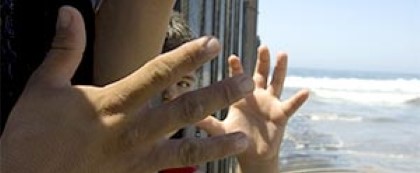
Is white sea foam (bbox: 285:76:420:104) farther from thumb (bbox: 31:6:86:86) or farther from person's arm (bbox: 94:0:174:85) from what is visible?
thumb (bbox: 31:6:86:86)

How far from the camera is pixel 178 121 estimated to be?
0.90 meters

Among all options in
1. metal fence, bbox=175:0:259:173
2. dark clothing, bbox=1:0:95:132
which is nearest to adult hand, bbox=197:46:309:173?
metal fence, bbox=175:0:259:173

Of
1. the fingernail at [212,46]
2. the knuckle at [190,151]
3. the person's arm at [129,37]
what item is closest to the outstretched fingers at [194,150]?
the knuckle at [190,151]

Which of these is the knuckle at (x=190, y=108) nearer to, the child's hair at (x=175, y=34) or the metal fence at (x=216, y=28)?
the child's hair at (x=175, y=34)

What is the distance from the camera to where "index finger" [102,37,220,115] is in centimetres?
88

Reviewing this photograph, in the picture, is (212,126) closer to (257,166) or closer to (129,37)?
(257,166)

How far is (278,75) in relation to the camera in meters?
1.95

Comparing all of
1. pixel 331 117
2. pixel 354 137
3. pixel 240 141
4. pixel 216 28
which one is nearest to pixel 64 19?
pixel 240 141

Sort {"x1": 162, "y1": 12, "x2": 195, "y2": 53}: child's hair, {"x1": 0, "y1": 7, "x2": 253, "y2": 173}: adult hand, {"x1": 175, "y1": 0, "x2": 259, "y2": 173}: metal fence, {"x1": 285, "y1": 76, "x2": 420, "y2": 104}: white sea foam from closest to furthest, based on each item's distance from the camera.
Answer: {"x1": 0, "y1": 7, "x2": 253, "y2": 173}: adult hand < {"x1": 162, "y1": 12, "x2": 195, "y2": 53}: child's hair < {"x1": 175, "y1": 0, "x2": 259, "y2": 173}: metal fence < {"x1": 285, "y1": 76, "x2": 420, "y2": 104}: white sea foam

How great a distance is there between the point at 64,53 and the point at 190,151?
0.19 meters

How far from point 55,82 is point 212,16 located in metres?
2.66

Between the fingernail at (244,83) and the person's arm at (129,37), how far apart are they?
0.89 feet

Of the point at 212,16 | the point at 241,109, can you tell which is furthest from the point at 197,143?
the point at 212,16

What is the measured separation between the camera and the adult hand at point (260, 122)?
1.84 meters
